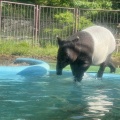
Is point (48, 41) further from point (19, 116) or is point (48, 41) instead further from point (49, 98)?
point (19, 116)

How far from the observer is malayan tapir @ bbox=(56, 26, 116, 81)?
1202 centimetres

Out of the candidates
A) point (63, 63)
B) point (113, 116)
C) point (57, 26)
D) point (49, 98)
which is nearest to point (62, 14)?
point (57, 26)

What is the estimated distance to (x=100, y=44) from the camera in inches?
516

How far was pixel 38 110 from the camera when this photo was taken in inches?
349

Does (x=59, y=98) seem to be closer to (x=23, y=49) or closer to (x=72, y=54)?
(x=72, y=54)

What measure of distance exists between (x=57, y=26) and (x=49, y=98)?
42.6ft

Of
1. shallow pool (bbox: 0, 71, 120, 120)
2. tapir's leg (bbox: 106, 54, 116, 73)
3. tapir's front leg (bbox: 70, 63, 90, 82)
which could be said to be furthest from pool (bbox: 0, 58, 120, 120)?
tapir's leg (bbox: 106, 54, 116, 73)

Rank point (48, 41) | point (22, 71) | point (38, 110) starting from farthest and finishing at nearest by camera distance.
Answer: point (48, 41), point (22, 71), point (38, 110)

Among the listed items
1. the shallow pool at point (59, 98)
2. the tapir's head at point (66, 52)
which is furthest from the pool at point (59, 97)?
the tapir's head at point (66, 52)

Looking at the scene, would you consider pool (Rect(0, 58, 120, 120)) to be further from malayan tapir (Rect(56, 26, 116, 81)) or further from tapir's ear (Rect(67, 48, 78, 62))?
tapir's ear (Rect(67, 48, 78, 62))

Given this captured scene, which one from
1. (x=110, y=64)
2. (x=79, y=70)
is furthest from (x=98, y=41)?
(x=110, y=64)

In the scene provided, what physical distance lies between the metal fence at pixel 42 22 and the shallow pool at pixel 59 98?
797cm

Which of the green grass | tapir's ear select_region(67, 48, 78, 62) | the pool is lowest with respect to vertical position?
the green grass

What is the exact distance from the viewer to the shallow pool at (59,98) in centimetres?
850
